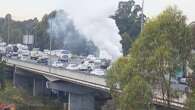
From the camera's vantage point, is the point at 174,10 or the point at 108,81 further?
the point at 108,81

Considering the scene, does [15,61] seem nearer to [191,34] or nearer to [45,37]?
[45,37]

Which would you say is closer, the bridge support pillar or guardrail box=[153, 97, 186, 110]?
guardrail box=[153, 97, 186, 110]

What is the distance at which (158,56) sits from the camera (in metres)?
38.7

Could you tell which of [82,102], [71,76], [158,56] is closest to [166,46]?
[158,56]

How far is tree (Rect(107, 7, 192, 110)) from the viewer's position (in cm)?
3872

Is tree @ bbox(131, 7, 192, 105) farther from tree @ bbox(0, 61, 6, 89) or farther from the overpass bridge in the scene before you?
tree @ bbox(0, 61, 6, 89)

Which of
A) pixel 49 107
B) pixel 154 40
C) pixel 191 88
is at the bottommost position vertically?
pixel 49 107

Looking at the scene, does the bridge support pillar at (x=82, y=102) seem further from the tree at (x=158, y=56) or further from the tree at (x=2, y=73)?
the tree at (x=158, y=56)

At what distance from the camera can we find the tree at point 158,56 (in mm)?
38719

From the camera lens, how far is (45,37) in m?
161

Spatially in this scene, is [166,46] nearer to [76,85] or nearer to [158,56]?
[158,56]

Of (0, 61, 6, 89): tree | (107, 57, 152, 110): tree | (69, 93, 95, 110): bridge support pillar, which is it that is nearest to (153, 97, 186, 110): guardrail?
(107, 57, 152, 110): tree

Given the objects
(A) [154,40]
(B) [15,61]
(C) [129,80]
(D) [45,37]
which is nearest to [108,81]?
(C) [129,80]

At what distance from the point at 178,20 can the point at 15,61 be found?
71.6 meters
